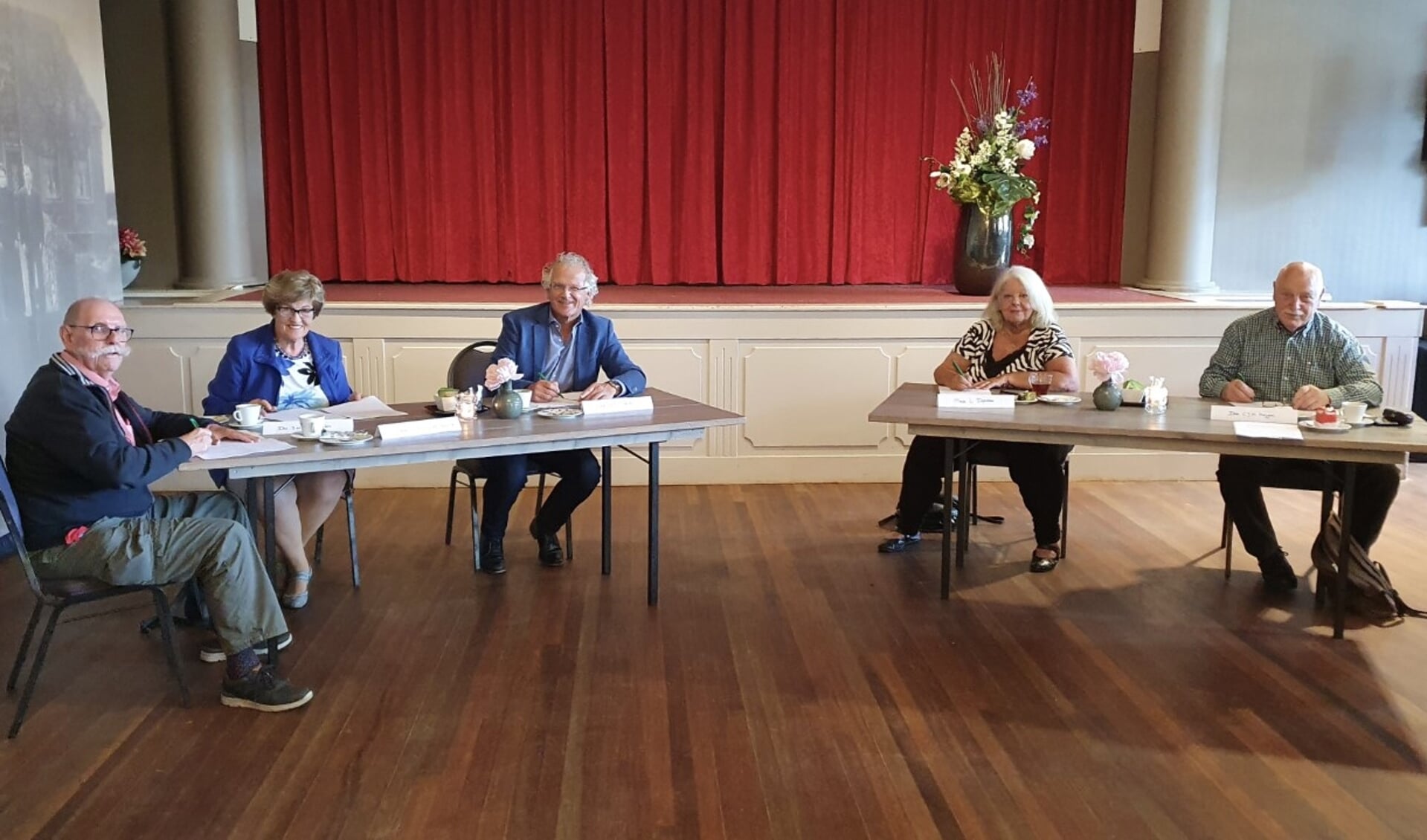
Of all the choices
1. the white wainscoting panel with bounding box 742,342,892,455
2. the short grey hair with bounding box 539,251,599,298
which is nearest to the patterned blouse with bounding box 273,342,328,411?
the short grey hair with bounding box 539,251,599,298

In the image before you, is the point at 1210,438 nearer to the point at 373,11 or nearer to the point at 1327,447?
the point at 1327,447

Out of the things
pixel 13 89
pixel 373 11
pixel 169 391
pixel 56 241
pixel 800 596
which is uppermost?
pixel 373 11

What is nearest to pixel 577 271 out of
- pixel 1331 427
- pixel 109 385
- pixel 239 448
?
pixel 239 448

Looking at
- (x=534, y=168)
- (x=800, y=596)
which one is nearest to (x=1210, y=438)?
(x=800, y=596)

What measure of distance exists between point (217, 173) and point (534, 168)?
61.9 inches

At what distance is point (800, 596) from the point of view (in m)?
3.81

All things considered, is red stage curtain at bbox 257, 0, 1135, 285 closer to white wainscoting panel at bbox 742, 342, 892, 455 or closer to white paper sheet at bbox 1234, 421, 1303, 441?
white wainscoting panel at bbox 742, 342, 892, 455

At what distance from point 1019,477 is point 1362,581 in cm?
109

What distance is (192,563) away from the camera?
111 inches

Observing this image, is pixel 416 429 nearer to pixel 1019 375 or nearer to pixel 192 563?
pixel 192 563

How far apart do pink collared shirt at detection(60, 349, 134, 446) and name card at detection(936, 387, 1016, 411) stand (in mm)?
2295

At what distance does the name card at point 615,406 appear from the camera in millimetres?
3555

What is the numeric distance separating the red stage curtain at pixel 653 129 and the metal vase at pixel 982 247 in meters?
0.77

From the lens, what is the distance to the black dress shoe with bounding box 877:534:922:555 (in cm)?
432
